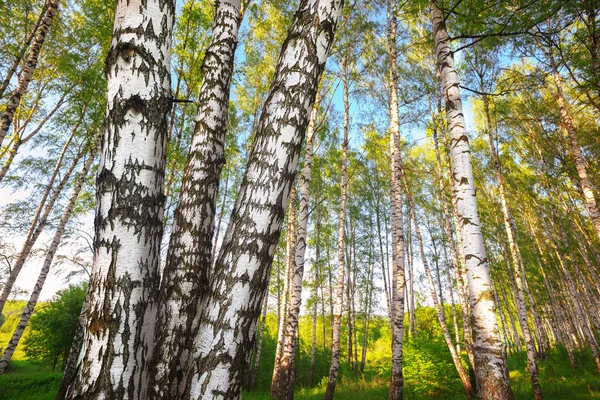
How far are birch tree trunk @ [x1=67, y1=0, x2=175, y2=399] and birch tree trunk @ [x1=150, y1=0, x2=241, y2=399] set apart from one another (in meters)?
0.30

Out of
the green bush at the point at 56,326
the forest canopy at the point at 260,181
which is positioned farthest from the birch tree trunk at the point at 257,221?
the green bush at the point at 56,326

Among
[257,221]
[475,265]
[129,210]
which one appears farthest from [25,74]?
[475,265]

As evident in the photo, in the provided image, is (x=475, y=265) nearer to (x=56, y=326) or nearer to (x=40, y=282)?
(x=40, y=282)

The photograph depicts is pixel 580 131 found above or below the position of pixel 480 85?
below

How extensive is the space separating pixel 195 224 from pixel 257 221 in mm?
912

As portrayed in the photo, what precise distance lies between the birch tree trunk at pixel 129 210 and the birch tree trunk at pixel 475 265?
3.05m

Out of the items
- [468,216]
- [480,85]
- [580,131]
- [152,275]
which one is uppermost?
[480,85]

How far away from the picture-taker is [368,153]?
14.5 meters

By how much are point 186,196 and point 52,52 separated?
1418cm

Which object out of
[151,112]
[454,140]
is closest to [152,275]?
[151,112]

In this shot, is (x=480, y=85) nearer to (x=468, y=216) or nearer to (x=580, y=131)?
(x=580, y=131)

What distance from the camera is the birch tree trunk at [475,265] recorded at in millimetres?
2648

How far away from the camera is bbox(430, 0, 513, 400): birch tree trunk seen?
265cm

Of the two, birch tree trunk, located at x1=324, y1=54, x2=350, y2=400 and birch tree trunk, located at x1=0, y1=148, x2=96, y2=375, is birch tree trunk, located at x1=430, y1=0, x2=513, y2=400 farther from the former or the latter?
birch tree trunk, located at x1=0, y1=148, x2=96, y2=375
